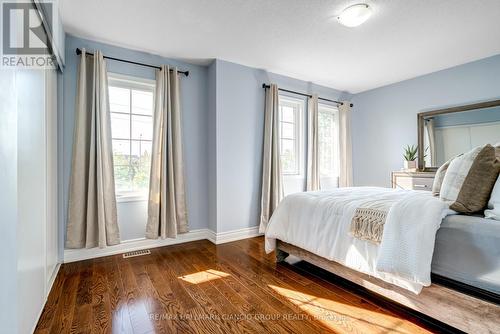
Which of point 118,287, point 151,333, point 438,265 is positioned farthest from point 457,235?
point 118,287

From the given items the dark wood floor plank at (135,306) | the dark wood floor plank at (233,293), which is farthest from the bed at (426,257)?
the dark wood floor plank at (135,306)

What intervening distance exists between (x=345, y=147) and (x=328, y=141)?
0.33 m

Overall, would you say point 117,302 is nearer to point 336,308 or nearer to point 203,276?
point 203,276

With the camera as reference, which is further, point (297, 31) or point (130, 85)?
point (130, 85)

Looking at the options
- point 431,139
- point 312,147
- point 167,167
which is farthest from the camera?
point 312,147

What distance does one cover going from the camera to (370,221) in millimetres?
1696

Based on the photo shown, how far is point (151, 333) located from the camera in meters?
1.48

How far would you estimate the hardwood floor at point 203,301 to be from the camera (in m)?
1.54

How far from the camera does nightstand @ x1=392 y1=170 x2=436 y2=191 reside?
3.47 meters

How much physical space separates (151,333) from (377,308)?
151 centimetres

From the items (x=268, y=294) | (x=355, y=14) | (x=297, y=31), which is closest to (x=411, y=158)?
(x=355, y=14)

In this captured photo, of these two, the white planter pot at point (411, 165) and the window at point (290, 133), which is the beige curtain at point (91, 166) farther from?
the white planter pot at point (411, 165)

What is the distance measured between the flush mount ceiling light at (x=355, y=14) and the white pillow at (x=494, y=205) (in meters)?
1.70

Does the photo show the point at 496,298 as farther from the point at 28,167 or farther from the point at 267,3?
the point at 28,167
